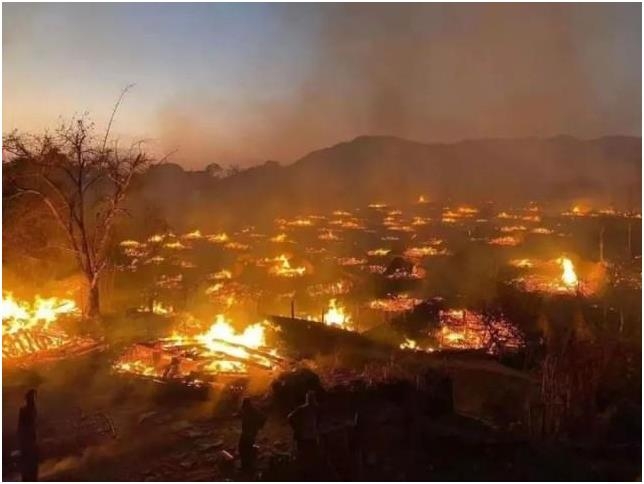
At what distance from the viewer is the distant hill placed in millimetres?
44000

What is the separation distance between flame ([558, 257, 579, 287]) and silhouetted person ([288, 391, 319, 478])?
47.3ft

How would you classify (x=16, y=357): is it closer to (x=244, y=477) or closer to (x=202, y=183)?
(x=244, y=477)

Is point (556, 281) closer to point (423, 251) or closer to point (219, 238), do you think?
point (423, 251)

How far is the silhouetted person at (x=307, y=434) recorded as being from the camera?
8.44 metres

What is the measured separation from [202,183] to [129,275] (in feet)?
106

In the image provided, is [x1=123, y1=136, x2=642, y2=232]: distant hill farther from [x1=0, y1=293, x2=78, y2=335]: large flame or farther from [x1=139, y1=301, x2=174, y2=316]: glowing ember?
[x1=0, y1=293, x2=78, y2=335]: large flame

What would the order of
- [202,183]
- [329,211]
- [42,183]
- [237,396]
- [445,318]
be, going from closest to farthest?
[237,396], [445,318], [42,183], [329,211], [202,183]

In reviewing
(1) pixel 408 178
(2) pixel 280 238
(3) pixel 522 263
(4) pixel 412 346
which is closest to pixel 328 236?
(2) pixel 280 238

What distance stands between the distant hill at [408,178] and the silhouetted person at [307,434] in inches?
1246

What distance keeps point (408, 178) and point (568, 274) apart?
37.9 meters

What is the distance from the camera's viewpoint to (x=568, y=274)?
68.1ft

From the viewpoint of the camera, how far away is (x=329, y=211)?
1625 inches

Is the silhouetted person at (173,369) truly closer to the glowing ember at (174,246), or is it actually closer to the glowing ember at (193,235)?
the glowing ember at (174,246)

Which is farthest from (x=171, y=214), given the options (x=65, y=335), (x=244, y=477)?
(x=244, y=477)
